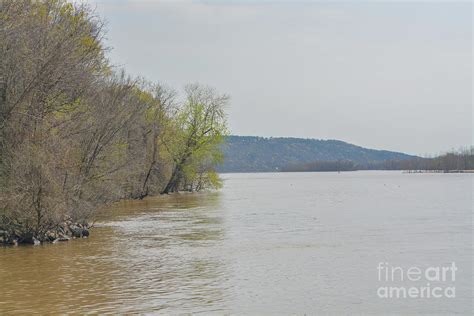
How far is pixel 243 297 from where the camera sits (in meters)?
13.8

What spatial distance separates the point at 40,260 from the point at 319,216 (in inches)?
746

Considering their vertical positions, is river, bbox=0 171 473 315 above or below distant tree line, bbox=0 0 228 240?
below

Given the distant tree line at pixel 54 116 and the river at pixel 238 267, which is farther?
the distant tree line at pixel 54 116

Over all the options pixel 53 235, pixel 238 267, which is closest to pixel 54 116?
pixel 53 235

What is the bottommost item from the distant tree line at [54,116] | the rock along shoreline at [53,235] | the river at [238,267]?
the river at [238,267]

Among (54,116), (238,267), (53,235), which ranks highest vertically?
(54,116)

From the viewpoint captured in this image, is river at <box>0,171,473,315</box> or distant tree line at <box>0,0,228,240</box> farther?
distant tree line at <box>0,0,228,240</box>

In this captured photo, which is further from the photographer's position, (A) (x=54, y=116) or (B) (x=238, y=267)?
(A) (x=54, y=116)

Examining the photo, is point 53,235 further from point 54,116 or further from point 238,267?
point 238,267

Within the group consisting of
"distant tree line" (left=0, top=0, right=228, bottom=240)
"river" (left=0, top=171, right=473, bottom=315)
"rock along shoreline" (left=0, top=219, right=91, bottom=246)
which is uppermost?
"distant tree line" (left=0, top=0, right=228, bottom=240)

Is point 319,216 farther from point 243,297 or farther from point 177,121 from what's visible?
point 177,121

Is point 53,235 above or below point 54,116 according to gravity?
below

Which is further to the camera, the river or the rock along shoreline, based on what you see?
the rock along shoreline

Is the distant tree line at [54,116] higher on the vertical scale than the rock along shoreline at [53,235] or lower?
higher
